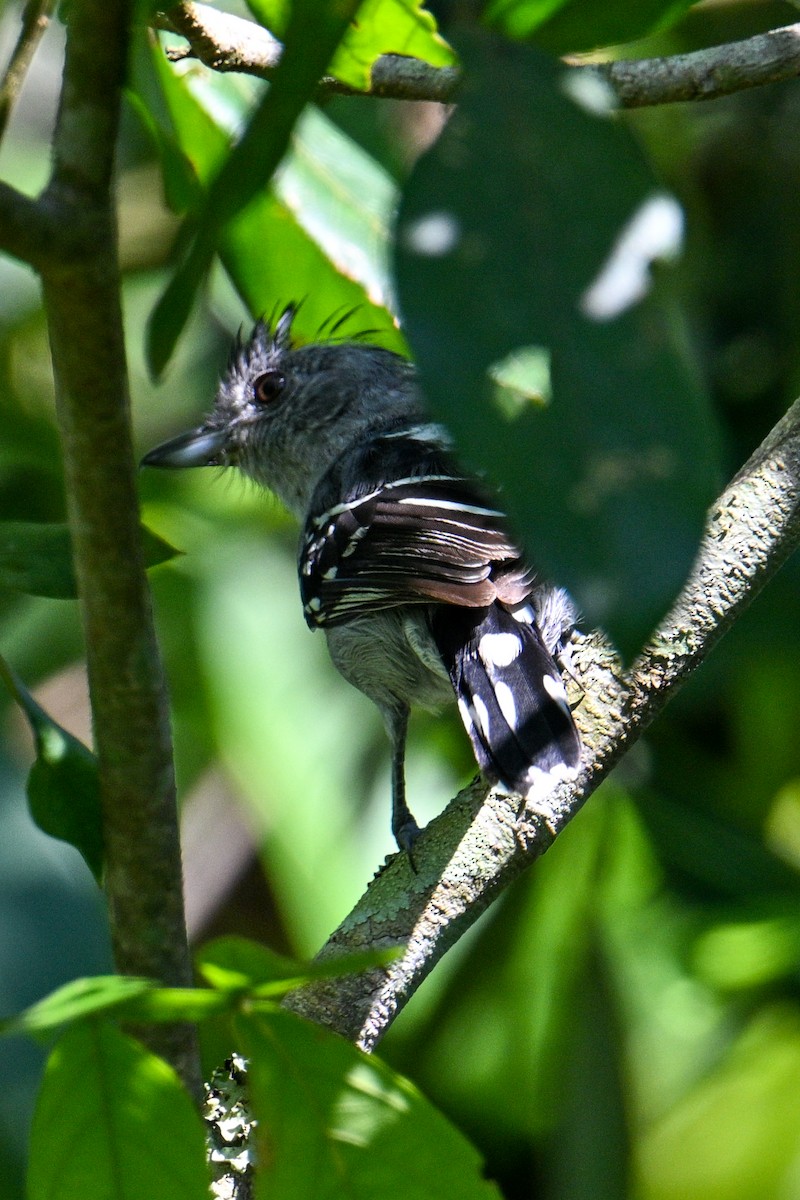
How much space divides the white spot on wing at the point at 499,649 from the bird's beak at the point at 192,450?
180 centimetres

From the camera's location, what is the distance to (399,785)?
3.30m

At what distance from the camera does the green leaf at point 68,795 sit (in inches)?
51.8

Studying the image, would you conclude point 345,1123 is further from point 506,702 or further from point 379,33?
point 506,702

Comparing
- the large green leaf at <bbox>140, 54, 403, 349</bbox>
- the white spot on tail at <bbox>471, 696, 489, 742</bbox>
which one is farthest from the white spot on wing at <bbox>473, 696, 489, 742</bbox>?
the large green leaf at <bbox>140, 54, 403, 349</bbox>

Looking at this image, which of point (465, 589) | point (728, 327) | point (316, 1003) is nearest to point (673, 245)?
point (316, 1003)

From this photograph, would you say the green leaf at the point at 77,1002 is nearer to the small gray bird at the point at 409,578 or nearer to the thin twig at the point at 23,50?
the thin twig at the point at 23,50

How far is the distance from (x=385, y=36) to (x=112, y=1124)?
1.25 metres

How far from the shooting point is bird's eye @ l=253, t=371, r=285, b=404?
4648 millimetres

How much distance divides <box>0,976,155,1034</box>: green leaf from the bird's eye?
379cm

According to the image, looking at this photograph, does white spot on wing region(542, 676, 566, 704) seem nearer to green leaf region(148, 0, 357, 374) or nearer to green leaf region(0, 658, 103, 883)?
green leaf region(0, 658, 103, 883)

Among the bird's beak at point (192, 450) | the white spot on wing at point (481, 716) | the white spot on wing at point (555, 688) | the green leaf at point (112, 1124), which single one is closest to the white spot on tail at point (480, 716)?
the white spot on wing at point (481, 716)

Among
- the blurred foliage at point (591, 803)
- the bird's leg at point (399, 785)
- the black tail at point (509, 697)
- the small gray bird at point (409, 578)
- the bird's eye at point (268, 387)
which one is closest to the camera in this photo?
the black tail at point (509, 697)

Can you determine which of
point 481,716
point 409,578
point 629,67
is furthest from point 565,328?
point 409,578

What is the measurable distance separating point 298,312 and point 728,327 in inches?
90.3
